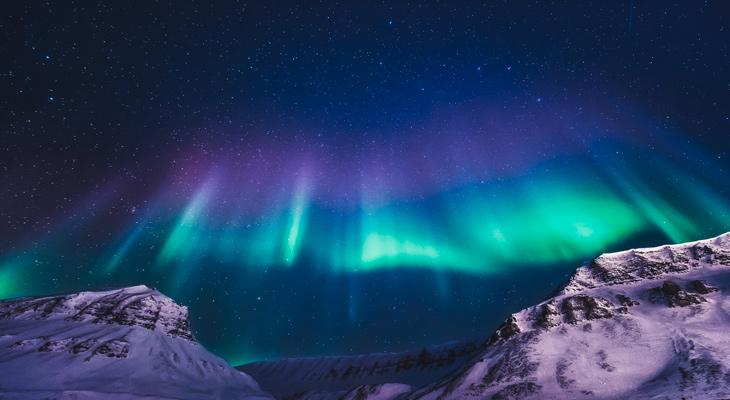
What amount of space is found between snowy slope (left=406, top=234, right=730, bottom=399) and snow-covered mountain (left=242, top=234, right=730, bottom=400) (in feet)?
0.98

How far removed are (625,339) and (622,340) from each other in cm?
107

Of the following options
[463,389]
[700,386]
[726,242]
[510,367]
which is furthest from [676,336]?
[726,242]

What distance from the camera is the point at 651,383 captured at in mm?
99000

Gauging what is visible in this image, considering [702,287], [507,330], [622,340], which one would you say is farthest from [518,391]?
[702,287]

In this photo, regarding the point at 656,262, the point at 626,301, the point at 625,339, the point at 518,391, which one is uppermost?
the point at 656,262

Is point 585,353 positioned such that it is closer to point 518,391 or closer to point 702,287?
point 518,391

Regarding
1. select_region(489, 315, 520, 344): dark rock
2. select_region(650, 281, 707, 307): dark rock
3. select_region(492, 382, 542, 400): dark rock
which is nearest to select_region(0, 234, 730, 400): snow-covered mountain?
select_region(492, 382, 542, 400): dark rock

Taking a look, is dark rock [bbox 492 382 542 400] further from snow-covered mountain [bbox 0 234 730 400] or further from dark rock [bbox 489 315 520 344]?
dark rock [bbox 489 315 520 344]

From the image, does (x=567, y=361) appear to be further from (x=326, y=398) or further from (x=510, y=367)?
(x=326, y=398)

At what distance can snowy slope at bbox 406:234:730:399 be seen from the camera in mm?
101631

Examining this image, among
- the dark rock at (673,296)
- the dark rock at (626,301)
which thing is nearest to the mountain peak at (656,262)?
the dark rock at (673,296)

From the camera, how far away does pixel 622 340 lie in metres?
131

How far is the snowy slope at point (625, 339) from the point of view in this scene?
10163 cm

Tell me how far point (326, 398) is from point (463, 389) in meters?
92.6
